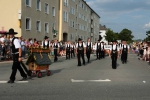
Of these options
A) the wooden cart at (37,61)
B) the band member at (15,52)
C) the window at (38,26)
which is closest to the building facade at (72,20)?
the window at (38,26)

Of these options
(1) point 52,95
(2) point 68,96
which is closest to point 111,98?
(2) point 68,96

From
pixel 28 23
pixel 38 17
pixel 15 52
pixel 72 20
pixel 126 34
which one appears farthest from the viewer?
pixel 126 34

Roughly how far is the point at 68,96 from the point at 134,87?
9.10 feet

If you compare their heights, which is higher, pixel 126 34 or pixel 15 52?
pixel 126 34

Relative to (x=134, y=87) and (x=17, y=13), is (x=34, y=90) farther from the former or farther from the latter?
(x=17, y=13)

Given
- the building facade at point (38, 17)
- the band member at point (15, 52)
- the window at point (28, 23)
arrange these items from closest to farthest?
the band member at point (15, 52)
the building facade at point (38, 17)
the window at point (28, 23)

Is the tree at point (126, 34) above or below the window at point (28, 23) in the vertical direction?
above

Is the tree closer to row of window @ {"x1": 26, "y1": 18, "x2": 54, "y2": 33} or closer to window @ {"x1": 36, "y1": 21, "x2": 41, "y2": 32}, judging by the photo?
row of window @ {"x1": 26, "y1": 18, "x2": 54, "y2": 33}

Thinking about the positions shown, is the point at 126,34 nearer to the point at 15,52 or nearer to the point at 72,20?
the point at 72,20

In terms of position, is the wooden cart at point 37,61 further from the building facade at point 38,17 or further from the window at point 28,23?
the window at point 28,23

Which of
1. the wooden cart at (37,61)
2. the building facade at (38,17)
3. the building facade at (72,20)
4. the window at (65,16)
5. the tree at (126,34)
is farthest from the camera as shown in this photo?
the tree at (126,34)

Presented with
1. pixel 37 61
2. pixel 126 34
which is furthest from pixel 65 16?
pixel 126 34

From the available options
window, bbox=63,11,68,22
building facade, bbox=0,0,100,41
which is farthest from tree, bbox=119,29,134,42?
window, bbox=63,11,68,22

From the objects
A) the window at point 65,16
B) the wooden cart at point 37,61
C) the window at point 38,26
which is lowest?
the wooden cart at point 37,61
